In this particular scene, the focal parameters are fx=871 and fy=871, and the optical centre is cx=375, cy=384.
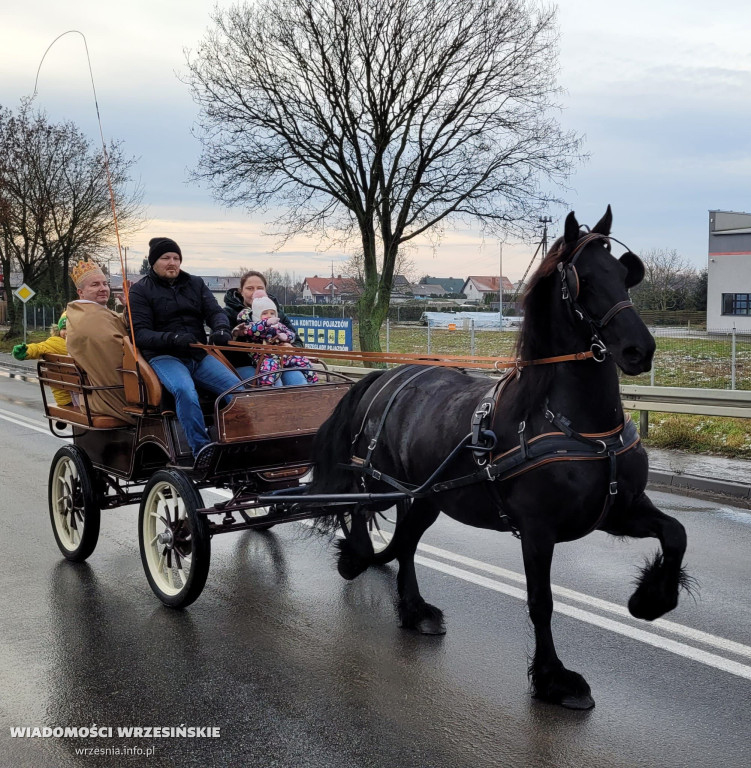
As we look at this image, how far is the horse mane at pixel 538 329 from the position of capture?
3.92 meters

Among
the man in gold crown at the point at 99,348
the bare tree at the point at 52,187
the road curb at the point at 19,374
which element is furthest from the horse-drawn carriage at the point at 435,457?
the bare tree at the point at 52,187

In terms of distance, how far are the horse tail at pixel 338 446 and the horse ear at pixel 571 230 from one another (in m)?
1.81

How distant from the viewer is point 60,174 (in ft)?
134

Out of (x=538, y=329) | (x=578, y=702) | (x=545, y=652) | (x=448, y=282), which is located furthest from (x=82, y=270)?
(x=448, y=282)

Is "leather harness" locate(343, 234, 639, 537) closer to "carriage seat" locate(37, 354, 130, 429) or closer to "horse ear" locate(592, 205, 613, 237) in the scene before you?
"horse ear" locate(592, 205, 613, 237)

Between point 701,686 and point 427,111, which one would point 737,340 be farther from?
point 701,686

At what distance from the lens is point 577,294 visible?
3764 millimetres

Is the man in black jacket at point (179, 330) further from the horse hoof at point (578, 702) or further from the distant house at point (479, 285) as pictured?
the distant house at point (479, 285)

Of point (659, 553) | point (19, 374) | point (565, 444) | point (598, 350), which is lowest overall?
point (19, 374)

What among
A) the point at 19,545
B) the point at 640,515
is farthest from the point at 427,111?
the point at 640,515

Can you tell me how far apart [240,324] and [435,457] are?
250 cm

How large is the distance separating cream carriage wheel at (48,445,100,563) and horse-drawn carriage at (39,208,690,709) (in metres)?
0.01

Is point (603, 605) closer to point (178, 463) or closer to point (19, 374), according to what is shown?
point (178, 463)

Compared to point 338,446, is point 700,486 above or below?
below
